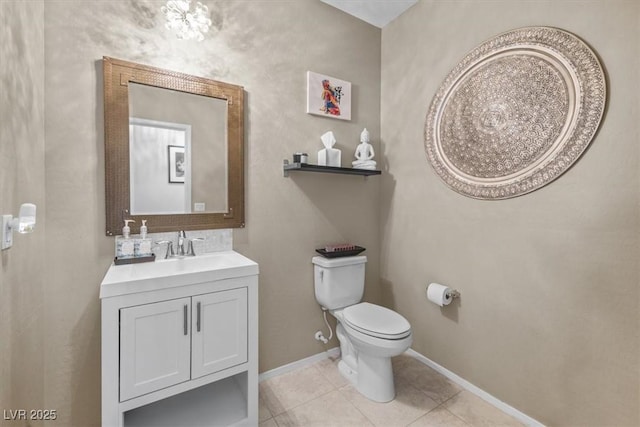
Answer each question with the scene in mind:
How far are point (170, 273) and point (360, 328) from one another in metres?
1.09

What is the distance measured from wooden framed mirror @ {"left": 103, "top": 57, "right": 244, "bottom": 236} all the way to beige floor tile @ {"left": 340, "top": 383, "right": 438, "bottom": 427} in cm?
131

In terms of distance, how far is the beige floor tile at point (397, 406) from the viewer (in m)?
1.63

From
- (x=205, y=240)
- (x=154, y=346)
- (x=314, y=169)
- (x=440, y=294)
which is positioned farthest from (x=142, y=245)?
(x=440, y=294)

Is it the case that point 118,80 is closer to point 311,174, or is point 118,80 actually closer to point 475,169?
point 311,174

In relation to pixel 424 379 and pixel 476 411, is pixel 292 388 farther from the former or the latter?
pixel 476 411

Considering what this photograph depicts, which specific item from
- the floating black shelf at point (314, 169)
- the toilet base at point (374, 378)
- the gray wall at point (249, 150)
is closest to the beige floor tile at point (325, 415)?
the toilet base at point (374, 378)

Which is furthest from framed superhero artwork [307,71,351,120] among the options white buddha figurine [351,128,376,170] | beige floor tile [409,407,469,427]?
beige floor tile [409,407,469,427]

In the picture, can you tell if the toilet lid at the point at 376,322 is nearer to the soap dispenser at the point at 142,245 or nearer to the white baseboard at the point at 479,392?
the white baseboard at the point at 479,392

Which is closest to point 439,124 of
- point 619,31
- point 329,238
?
point 619,31

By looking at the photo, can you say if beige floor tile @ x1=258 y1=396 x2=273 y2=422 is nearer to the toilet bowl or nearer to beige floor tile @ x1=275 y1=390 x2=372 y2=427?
beige floor tile @ x1=275 y1=390 x2=372 y2=427

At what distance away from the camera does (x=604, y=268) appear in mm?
1341

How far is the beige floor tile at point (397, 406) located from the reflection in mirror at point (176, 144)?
4.75ft

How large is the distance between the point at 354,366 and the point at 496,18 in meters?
2.36

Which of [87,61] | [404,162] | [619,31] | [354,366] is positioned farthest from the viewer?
[404,162]
